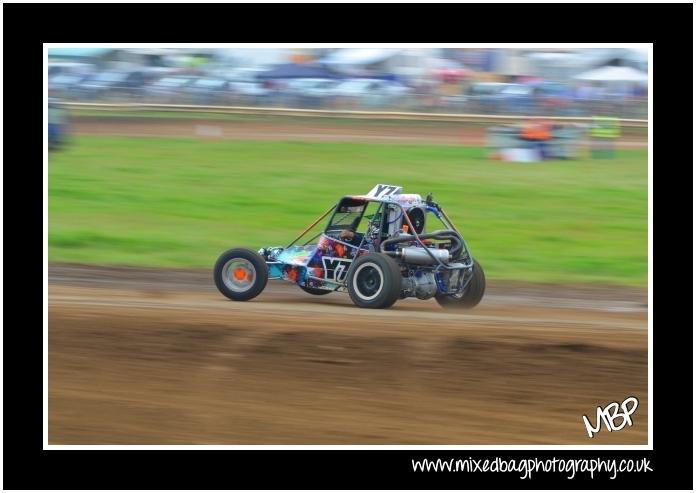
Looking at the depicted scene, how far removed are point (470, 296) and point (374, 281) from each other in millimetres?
1484

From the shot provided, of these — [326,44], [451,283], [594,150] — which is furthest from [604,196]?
[326,44]

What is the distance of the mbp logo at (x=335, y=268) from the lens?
13.3 metres

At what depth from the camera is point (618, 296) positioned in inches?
621

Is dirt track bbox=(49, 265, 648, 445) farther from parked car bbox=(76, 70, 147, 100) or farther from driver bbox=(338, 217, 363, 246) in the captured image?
parked car bbox=(76, 70, 147, 100)

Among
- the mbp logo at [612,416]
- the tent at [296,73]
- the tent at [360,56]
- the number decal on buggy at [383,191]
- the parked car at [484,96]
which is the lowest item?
the mbp logo at [612,416]

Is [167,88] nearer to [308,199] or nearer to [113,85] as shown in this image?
[113,85]

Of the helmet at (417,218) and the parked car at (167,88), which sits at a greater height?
the parked car at (167,88)

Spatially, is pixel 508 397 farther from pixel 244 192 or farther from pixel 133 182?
pixel 133 182

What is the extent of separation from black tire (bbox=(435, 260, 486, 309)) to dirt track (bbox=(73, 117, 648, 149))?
13342 millimetres

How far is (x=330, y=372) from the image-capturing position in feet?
35.1

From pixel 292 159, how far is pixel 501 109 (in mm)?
7686

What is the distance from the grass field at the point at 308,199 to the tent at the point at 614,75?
359 centimetres

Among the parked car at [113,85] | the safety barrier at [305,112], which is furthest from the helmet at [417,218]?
the parked car at [113,85]

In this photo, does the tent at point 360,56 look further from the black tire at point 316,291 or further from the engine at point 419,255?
the engine at point 419,255
